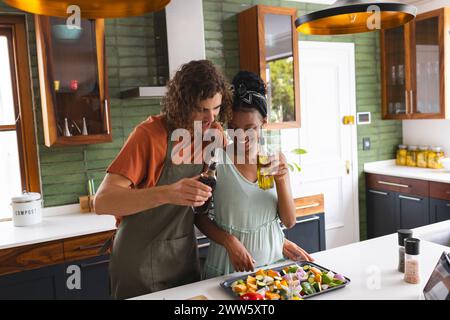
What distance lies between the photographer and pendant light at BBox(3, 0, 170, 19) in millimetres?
1371

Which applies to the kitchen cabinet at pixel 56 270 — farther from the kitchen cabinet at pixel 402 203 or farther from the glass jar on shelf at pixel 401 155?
the glass jar on shelf at pixel 401 155

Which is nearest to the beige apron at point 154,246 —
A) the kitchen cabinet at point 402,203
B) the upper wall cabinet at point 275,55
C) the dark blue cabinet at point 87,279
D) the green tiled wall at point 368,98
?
the dark blue cabinet at point 87,279

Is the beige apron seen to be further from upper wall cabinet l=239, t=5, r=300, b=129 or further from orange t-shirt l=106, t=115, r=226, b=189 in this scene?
upper wall cabinet l=239, t=5, r=300, b=129

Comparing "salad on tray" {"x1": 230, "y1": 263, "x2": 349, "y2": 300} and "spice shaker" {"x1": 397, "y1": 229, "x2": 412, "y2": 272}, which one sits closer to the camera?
"salad on tray" {"x1": 230, "y1": 263, "x2": 349, "y2": 300}

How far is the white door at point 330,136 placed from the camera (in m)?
4.19

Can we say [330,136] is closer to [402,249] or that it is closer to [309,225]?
[309,225]

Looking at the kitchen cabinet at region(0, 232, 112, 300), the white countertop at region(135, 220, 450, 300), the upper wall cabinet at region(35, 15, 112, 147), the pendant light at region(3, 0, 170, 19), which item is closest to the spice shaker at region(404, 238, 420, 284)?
the white countertop at region(135, 220, 450, 300)

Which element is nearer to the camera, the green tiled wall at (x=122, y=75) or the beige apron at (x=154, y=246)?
the beige apron at (x=154, y=246)

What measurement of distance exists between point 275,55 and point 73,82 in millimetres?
1592

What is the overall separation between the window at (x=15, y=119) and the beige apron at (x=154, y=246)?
1682 mm

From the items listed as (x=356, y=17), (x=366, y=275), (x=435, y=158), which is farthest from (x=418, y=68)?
(x=366, y=275)

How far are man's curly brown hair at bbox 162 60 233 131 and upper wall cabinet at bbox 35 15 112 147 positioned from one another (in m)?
1.43

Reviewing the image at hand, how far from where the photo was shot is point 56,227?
9.22ft

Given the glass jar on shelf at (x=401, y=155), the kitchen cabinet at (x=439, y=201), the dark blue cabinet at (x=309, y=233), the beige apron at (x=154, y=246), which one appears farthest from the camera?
the glass jar on shelf at (x=401, y=155)
